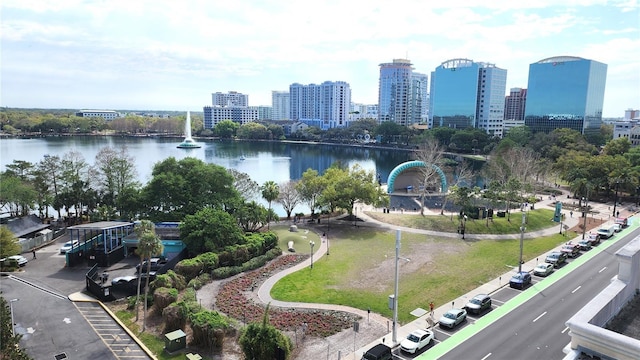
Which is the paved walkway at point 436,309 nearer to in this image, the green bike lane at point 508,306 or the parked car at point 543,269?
the parked car at point 543,269

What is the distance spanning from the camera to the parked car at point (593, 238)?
48.5 m

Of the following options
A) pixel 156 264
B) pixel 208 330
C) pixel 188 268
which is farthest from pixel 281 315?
pixel 156 264

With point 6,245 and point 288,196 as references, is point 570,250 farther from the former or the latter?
point 6,245

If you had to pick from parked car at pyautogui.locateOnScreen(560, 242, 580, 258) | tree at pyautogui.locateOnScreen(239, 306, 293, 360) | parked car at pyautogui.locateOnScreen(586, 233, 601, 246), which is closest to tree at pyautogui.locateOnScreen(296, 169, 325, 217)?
parked car at pyautogui.locateOnScreen(560, 242, 580, 258)

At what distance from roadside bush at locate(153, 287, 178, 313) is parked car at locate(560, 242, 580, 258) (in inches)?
1524

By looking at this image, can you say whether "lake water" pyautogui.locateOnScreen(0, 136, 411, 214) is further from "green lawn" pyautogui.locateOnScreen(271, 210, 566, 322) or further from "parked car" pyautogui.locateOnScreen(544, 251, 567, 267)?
"parked car" pyautogui.locateOnScreen(544, 251, 567, 267)

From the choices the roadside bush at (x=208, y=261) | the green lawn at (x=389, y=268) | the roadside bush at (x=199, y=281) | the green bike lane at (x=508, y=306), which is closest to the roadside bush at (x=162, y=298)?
the roadside bush at (x=199, y=281)

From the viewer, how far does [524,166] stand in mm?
79500

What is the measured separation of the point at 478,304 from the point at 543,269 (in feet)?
39.9

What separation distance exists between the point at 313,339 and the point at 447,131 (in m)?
145

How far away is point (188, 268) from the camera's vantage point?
3638 cm

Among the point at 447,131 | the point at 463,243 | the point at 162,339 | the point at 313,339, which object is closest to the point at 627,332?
the point at 313,339

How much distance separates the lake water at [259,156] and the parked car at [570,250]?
65067 millimetres

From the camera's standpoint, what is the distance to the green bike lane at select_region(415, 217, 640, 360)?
26125mm
